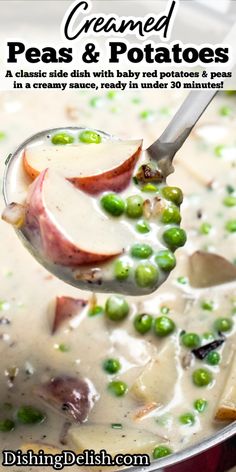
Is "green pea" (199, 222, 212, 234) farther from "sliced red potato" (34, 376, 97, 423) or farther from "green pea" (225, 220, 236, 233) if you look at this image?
"sliced red potato" (34, 376, 97, 423)

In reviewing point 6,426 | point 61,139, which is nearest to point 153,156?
point 61,139

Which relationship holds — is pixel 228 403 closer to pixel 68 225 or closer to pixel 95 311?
pixel 95 311

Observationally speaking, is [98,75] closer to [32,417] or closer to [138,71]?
[138,71]

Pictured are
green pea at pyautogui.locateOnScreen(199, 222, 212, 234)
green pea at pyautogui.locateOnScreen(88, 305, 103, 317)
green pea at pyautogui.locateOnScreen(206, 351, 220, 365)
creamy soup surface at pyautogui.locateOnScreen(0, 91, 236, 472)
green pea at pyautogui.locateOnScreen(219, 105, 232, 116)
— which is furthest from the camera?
green pea at pyautogui.locateOnScreen(219, 105, 232, 116)

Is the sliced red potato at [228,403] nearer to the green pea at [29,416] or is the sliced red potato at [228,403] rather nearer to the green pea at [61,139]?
the green pea at [29,416]

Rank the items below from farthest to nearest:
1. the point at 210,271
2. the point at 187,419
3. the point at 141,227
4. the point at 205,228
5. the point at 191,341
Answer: the point at 205,228
the point at 210,271
the point at 191,341
the point at 187,419
the point at 141,227

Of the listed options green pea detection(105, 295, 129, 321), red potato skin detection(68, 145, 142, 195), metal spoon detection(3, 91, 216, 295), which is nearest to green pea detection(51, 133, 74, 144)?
metal spoon detection(3, 91, 216, 295)
